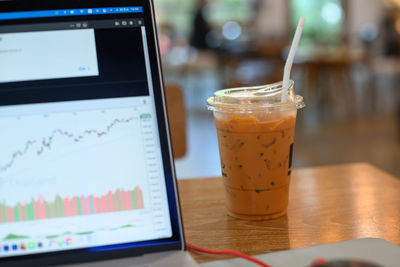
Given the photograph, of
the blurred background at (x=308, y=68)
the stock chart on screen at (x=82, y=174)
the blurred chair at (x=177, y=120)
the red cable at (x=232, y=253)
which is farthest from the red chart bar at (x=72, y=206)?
the blurred background at (x=308, y=68)

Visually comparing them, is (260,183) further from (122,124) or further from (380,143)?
(380,143)

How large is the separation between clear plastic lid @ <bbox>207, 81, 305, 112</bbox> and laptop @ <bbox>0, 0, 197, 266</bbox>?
0.15m

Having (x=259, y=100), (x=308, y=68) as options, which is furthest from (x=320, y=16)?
(x=259, y=100)

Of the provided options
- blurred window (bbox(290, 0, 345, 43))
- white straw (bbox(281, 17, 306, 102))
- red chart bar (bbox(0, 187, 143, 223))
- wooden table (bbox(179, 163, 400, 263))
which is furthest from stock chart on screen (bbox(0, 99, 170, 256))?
blurred window (bbox(290, 0, 345, 43))

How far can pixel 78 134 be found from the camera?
23.6 inches

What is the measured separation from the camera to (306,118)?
15.7 feet

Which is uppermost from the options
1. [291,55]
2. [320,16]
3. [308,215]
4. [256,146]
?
[320,16]

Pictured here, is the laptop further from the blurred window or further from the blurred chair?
the blurred window

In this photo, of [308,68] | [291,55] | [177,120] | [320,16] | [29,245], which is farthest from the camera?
[320,16]

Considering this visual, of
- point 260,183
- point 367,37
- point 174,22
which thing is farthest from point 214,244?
point 174,22

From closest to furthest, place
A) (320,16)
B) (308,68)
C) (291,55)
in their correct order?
(291,55)
(308,68)
(320,16)

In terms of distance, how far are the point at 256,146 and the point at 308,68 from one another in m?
4.51

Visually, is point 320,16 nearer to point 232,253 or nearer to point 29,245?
point 232,253

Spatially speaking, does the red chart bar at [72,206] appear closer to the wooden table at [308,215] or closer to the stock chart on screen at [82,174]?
the stock chart on screen at [82,174]
